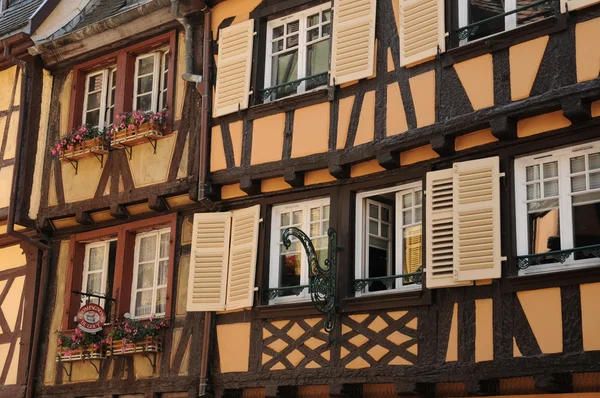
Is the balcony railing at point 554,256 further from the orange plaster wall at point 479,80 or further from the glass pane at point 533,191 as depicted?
the orange plaster wall at point 479,80

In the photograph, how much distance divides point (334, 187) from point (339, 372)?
1987 mm

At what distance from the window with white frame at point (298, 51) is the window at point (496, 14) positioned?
6.20ft

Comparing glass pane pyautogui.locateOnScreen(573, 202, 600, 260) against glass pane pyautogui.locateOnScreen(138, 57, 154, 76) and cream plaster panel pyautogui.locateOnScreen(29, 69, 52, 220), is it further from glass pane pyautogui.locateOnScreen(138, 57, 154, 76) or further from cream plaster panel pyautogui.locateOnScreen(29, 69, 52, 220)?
cream plaster panel pyautogui.locateOnScreen(29, 69, 52, 220)

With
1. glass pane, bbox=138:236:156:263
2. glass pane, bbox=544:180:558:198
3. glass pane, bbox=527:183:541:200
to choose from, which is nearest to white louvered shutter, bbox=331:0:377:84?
glass pane, bbox=527:183:541:200

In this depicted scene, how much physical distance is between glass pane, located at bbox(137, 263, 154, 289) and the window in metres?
5.10

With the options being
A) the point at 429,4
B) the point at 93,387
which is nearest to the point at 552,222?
the point at 429,4

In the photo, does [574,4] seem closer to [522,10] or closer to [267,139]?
[522,10]

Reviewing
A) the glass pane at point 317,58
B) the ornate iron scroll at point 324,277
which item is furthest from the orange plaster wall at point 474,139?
the glass pane at point 317,58

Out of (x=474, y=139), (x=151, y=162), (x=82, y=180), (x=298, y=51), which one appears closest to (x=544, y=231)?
(x=474, y=139)

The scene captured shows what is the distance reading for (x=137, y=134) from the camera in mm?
14266

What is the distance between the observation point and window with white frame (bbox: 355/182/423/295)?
38.0 feet

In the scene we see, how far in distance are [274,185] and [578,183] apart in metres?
3.75

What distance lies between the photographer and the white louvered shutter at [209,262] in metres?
13.0

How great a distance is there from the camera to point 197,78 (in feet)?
45.4
